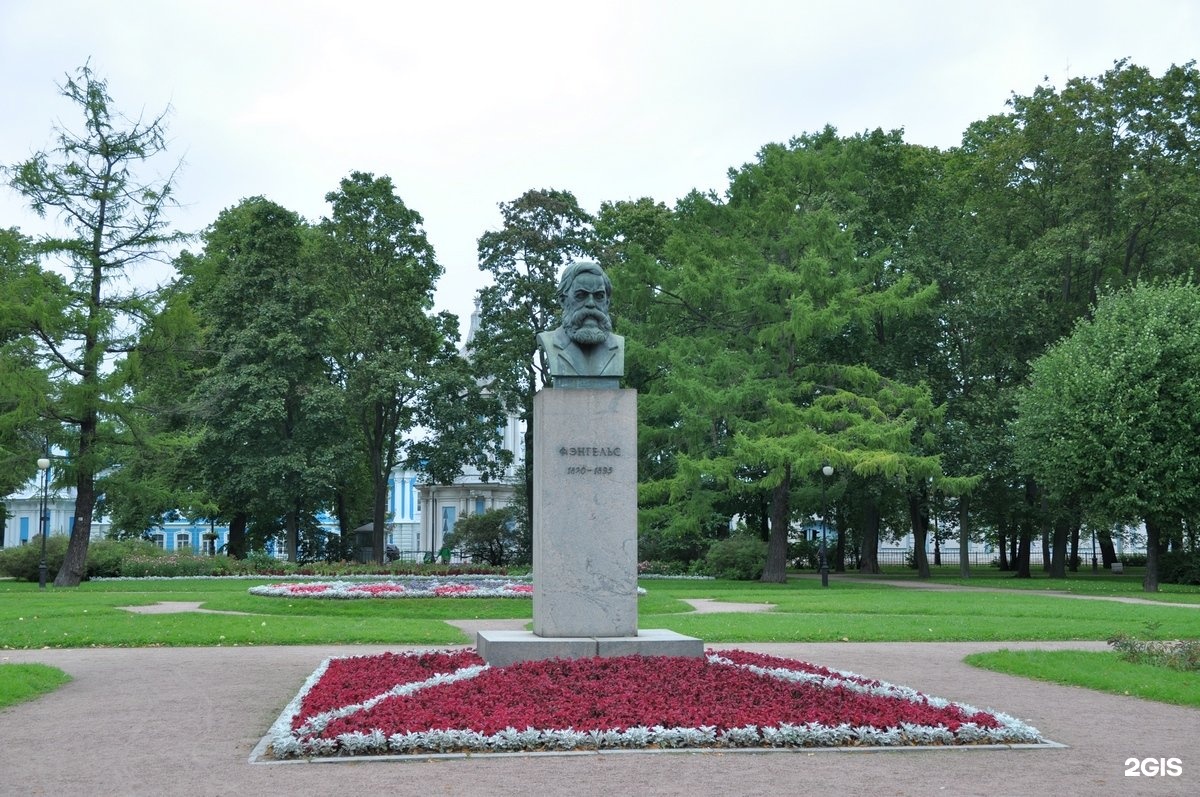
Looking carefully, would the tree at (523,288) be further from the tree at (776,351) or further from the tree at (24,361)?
the tree at (24,361)

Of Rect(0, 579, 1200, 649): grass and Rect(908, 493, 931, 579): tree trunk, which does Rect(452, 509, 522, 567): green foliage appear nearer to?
Rect(908, 493, 931, 579): tree trunk

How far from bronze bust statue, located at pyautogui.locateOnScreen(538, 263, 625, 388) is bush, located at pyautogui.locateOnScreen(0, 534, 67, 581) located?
96.9 feet

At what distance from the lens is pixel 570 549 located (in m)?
12.9

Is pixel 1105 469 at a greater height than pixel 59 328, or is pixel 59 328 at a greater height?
pixel 59 328

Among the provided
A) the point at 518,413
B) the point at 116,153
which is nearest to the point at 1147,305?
the point at 518,413

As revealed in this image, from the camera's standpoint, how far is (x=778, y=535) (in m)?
39.4

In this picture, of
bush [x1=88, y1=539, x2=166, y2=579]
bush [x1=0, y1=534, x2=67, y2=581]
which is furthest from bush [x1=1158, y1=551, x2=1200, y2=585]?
bush [x1=0, y1=534, x2=67, y2=581]

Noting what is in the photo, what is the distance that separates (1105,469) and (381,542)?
27.7 metres

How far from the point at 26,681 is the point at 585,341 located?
7102 mm

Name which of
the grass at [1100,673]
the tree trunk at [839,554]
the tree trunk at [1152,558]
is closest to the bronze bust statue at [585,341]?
the grass at [1100,673]

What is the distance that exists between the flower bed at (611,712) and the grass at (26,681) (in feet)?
10.3

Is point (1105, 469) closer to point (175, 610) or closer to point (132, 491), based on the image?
point (175, 610)

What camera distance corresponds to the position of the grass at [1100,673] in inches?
498

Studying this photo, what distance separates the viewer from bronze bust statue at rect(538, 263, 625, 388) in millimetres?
13359
